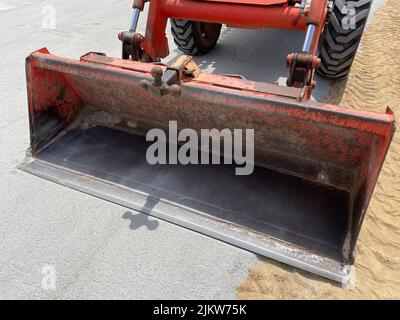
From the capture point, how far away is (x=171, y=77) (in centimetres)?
223

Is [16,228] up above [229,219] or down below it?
below

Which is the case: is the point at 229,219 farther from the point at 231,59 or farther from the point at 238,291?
the point at 231,59

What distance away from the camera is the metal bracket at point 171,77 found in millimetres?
2154

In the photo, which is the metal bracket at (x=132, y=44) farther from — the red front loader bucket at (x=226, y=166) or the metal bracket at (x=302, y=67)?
the metal bracket at (x=302, y=67)

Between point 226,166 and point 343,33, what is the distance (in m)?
1.84

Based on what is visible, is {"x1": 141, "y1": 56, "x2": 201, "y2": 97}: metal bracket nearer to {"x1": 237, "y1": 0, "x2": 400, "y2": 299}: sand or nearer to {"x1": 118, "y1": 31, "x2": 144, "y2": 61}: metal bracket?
{"x1": 118, "y1": 31, "x2": 144, "y2": 61}: metal bracket

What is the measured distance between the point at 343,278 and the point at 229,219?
0.78m

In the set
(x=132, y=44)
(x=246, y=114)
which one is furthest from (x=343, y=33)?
(x=132, y=44)

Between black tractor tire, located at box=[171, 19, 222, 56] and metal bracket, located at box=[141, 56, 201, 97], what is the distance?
2094mm

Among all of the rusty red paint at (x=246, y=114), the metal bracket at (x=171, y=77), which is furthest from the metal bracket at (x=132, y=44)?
the metal bracket at (x=171, y=77)

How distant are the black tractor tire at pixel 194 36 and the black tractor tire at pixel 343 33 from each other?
1.59 m

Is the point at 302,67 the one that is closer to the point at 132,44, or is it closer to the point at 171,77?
the point at 171,77
